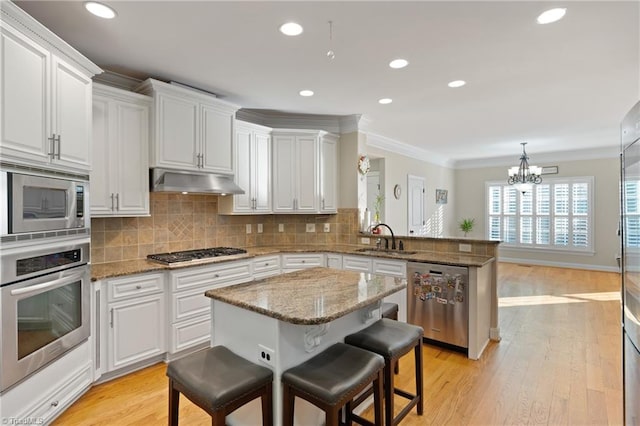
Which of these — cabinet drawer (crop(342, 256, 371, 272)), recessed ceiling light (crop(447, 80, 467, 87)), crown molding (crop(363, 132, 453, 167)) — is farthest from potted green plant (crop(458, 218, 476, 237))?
recessed ceiling light (crop(447, 80, 467, 87))

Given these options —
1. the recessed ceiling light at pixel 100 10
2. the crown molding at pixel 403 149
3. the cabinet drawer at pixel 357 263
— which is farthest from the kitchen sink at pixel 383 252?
the recessed ceiling light at pixel 100 10

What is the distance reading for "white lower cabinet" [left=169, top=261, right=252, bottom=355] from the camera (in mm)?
3012

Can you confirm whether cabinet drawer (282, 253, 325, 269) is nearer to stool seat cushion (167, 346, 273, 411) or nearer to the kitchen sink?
the kitchen sink

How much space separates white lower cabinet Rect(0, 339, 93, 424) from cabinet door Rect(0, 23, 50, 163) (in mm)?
1300

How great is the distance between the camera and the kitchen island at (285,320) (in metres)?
1.72

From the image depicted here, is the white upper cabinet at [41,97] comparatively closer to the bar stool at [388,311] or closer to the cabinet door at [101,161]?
the cabinet door at [101,161]

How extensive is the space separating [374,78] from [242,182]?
1917mm

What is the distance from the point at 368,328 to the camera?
2258 millimetres

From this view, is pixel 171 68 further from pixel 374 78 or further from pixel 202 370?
pixel 202 370

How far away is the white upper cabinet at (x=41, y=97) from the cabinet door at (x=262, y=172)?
196 centimetres

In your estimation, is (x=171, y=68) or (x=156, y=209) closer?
(x=171, y=68)

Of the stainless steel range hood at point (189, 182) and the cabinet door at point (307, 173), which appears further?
the cabinet door at point (307, 173)

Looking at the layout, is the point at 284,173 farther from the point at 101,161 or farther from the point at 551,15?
the point at 551,15

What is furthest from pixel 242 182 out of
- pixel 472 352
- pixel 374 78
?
pixel 472 352
